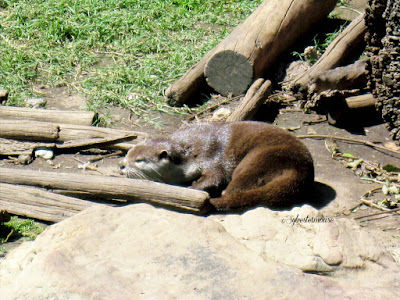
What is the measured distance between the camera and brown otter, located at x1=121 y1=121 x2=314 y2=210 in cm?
487

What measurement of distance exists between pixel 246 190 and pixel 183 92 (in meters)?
2.01

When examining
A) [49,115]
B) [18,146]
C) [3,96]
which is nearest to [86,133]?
[49,115]

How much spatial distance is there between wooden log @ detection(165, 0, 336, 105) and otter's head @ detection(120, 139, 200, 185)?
1.47 meters

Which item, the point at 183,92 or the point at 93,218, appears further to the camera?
the point at 183,92

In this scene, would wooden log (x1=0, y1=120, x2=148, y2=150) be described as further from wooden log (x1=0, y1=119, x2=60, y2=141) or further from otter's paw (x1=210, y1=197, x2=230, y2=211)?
otter's paw (x1=210, y1=197, x2=230, y2=211)

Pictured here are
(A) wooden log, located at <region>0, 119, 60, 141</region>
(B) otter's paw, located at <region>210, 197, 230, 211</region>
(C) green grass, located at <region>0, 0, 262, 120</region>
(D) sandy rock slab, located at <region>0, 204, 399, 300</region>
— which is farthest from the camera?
(C) green grass, located at <region>0, 0, 262, 120</region>

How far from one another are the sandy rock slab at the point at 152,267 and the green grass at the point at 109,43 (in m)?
3.22

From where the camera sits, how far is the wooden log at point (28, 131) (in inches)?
223

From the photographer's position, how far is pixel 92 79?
6.95 m

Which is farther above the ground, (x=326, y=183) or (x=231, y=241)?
(x=231, y=241)

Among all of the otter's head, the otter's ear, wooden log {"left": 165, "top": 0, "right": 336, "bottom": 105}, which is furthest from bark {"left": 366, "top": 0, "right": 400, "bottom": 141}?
the otter's ear

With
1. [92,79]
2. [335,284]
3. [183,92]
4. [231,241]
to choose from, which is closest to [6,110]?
[92,79]

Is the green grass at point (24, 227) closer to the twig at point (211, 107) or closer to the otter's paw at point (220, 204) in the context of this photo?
the otter's paw at point (220, 204)

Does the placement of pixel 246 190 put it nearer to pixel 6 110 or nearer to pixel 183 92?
pixel 183 92
